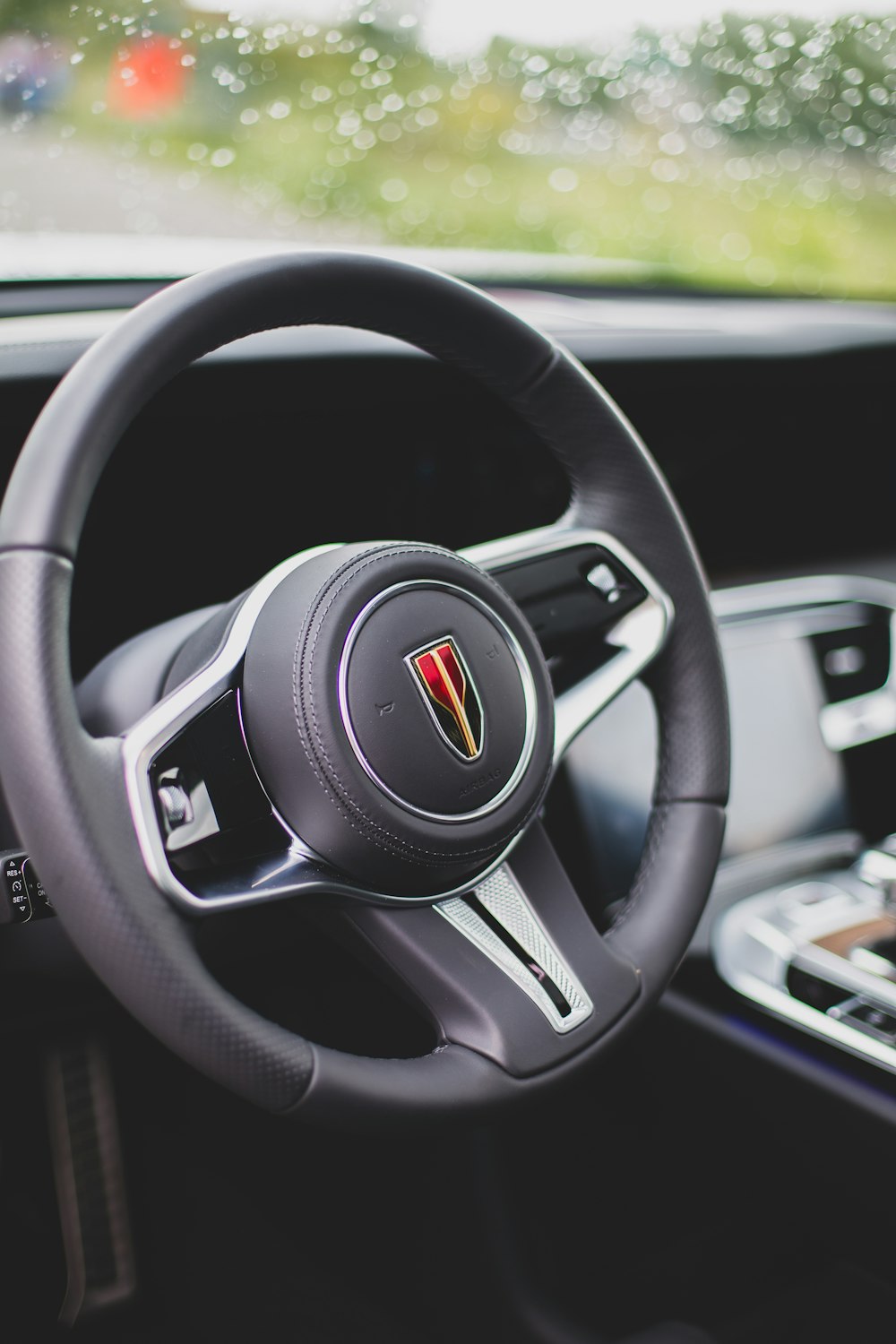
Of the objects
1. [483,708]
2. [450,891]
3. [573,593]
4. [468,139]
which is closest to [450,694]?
[483,708]

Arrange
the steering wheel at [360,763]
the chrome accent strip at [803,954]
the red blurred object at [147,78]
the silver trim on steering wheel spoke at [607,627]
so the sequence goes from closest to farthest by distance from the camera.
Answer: the steering wheel at [360,763], the silver trim on steering wheel spoke at [607,627], the chrome accent strip at [803,954], the red blurred object at [147,78]

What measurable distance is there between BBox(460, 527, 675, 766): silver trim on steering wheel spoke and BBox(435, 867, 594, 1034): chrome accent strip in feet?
0.51

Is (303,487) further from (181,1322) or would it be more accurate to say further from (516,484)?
(181,1322)

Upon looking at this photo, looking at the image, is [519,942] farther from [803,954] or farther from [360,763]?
[803,954]

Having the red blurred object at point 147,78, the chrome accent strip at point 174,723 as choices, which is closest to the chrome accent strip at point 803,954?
the chrome accent strip at point 174,723

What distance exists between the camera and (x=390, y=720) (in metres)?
0.87

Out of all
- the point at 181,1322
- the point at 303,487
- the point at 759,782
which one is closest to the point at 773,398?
the point at 759,782

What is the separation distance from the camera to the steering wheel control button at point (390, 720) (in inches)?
33.9

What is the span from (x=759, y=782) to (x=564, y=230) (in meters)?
1.01

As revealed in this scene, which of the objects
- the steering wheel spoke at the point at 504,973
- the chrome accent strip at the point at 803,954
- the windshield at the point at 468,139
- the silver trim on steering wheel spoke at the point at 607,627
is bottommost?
the chrome accent strip at the point at 803,954

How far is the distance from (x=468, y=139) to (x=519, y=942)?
133 cm

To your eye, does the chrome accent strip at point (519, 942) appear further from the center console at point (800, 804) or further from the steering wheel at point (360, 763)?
the center console at point (800, 804)

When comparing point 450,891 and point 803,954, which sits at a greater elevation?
point 450,891

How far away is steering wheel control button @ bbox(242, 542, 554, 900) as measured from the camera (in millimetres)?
861
